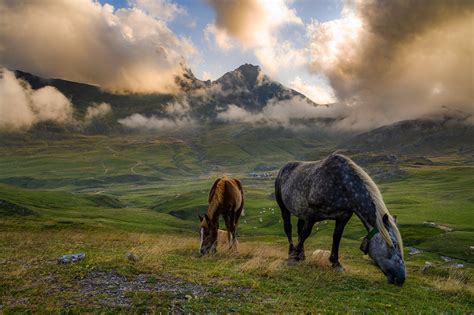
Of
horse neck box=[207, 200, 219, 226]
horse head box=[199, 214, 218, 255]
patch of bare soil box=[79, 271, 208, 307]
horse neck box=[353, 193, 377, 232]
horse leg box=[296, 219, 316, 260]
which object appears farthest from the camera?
horse neck box=[207, 200, 219, 226]

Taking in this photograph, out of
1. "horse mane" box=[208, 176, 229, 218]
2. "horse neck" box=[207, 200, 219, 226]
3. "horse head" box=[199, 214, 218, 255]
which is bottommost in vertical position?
"horse head" box=[199, 214, 218, 255]

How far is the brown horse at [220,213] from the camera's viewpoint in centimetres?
1977

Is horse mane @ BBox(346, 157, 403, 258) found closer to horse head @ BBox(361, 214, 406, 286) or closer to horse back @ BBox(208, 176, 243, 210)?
horse head @ BBox(361, 214, 406, 286)

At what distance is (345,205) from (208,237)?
27.1 ft

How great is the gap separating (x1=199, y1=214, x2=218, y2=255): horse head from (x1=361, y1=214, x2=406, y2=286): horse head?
347 inches

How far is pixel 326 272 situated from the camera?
15.5 meters

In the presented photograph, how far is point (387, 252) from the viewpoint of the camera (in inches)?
516

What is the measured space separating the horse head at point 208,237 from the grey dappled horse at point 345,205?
443cm

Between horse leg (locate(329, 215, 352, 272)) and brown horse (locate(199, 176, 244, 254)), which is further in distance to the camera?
brown horse (locate(199, 176, 244, 254))

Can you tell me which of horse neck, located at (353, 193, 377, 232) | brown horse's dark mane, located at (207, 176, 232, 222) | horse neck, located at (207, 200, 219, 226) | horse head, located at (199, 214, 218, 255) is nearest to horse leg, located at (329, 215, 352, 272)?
horse neck, located at (353, 193, 377, 232)

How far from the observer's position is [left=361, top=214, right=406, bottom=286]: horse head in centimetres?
1313

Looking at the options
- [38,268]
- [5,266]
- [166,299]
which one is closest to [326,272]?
[166,299]

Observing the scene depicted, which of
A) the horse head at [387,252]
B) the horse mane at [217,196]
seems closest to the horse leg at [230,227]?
the horse mane at [217,196]

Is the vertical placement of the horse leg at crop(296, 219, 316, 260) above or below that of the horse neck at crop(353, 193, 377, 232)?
below
